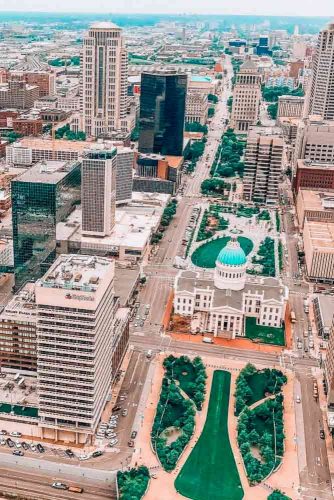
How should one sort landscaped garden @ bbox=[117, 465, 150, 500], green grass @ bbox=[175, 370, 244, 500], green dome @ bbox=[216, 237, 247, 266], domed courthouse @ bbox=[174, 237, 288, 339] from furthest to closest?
green dome @ bbox=[216, 237, 247, 266] → domed courthouse @ bbox=[174, 237, 288, 339] → green grass @ bbox=[175, 370, 244, 500] → landscaped garden @ bbox=[117, 465, 150, 500]

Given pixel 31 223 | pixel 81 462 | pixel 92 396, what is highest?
pixel 31 223

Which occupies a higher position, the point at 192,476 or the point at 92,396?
the point at 92,396

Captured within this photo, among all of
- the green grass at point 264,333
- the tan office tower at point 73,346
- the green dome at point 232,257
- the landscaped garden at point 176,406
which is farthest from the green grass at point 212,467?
the green dome at point 232,257

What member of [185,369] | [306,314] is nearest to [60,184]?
[185,369]

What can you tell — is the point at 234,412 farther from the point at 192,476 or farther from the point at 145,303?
the point at 145,303

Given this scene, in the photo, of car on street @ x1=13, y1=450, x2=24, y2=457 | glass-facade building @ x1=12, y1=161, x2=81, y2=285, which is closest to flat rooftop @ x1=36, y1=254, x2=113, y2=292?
car on street @ x1=13, y1=450, x2=24, y2=457

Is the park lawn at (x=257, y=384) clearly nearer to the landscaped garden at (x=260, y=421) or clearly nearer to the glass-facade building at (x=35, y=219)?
the landscaped garden at (x=260, y=421)

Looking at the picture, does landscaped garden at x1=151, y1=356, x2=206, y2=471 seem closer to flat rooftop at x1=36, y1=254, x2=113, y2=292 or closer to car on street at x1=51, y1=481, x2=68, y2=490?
car on street at x1=51, y1=481, x2=68, y2=490
